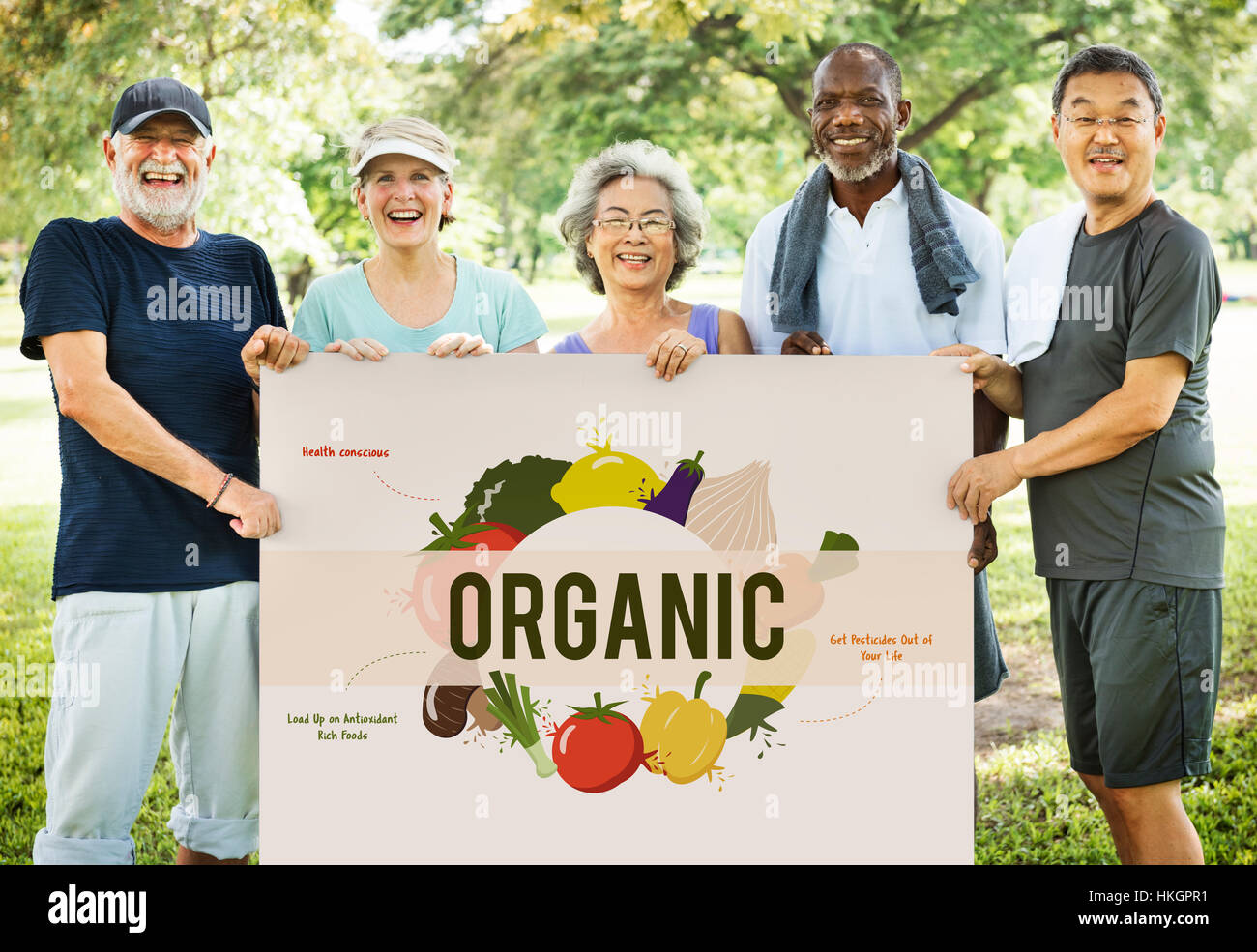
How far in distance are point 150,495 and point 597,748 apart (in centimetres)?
142

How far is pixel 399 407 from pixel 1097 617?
6.68 ft

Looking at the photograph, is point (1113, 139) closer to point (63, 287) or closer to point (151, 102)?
point (151, 102)

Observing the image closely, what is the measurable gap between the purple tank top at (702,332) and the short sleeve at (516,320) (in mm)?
91

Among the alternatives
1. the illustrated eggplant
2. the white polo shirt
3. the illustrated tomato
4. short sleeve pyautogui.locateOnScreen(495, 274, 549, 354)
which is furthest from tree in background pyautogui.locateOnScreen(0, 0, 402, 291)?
the illustrated tomato

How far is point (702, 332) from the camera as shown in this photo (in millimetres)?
3316

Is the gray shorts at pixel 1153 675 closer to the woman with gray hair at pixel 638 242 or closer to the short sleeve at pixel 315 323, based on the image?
the woman with gray hair at pixel 638 242

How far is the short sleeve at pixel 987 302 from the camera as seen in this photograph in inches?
127

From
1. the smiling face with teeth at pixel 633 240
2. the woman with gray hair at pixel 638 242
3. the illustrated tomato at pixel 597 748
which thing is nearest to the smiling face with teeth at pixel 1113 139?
the woman with gray hair at pixel 638 242

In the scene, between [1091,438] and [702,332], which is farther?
[702,332]

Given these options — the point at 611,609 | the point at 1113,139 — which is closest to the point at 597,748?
the point at 611,609

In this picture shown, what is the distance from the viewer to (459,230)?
Result: 48.6ft

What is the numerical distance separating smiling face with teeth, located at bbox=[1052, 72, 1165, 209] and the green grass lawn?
99.8 inches
